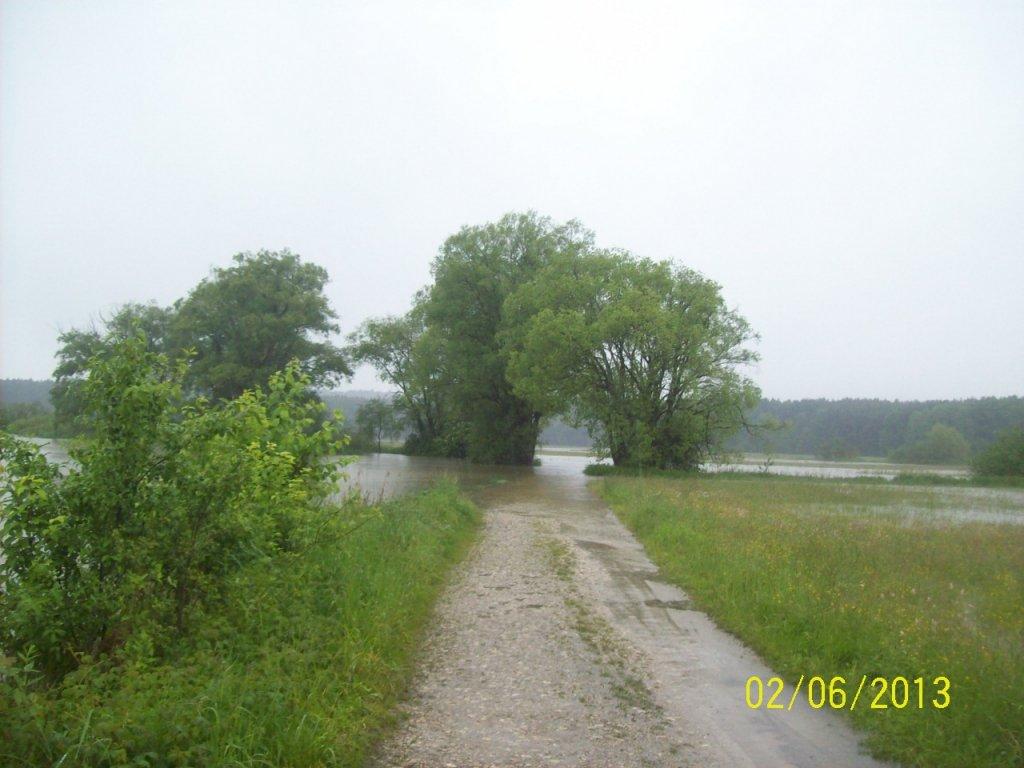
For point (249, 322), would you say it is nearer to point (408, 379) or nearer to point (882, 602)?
point (408, 379)

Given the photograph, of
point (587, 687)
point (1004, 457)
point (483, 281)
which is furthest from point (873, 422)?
point (587, 687)

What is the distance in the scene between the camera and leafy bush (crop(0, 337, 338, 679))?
5.46 meters

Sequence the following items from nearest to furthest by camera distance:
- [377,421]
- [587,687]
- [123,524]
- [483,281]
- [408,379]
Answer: [123,524] < [587,687] < [483,281] < [408,379] < [377,421]

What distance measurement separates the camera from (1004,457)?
40625mm

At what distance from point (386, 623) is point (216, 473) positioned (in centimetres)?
250

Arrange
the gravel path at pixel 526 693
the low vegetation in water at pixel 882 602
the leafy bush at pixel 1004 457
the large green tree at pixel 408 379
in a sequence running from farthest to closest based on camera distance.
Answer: the large green tree at pixel 408 379, the leafy bush at pixel 1004 457, the low vegetation in water at pixel 882 602, the gravel path at pixel 526 693

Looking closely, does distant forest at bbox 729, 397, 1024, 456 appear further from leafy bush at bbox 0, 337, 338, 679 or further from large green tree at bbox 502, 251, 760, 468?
leafy bush at bbox 0, 337, 338, 679

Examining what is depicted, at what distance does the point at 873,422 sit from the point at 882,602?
64964 mm

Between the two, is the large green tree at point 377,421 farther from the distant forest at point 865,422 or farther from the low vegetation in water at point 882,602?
the low vegetation in water at point 882,602

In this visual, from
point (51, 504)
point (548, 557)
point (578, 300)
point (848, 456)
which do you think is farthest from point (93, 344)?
point (848, 456)

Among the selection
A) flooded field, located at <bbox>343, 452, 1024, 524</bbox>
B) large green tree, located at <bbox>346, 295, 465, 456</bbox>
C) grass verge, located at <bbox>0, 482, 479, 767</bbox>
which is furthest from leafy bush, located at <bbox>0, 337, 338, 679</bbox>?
large green tree, located at <bbox>346, 295, 465, 456</bbox>

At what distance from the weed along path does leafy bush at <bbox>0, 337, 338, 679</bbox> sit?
2108mm

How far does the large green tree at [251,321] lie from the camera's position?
48625 millimetres

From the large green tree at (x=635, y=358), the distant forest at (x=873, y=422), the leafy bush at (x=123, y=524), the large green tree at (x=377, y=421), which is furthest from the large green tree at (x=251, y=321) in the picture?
the leafy bush at (x=123, y=524)
